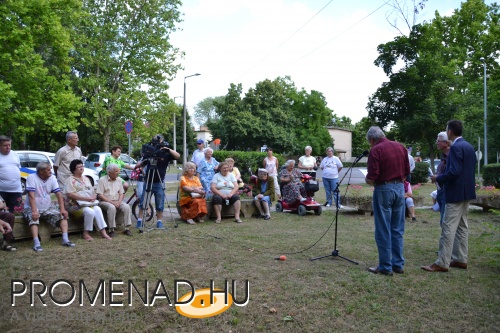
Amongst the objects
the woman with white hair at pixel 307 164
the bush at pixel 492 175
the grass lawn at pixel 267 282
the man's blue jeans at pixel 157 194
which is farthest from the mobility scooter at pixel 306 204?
the bush at pixel 492 175

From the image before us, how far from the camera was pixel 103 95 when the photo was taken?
27.2 m

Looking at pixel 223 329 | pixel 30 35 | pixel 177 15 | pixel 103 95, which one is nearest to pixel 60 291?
pixel 223 329

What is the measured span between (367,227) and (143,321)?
6.42 meters

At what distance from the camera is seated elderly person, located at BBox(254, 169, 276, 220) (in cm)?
1034

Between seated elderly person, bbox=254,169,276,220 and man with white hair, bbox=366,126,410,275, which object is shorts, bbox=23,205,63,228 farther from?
man with white hair, bbox=366,126,410,275

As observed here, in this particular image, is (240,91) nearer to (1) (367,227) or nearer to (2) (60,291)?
(1) (367,227)

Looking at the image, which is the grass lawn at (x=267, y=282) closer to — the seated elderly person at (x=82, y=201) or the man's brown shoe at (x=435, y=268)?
the man's brown shoe at (x=435, y=268)

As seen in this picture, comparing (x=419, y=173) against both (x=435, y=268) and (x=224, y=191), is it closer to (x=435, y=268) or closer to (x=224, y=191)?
(x=224, y=191)

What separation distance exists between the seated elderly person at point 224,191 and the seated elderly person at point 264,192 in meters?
0.66

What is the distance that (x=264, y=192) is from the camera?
431 inches

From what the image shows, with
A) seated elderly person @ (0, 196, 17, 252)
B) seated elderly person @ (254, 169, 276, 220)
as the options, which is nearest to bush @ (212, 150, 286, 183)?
seated elderly person @ (254, 169, 276, 220)

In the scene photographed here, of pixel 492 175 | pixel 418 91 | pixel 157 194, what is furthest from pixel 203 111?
pixel 157 194

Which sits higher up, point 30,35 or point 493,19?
point 493,19

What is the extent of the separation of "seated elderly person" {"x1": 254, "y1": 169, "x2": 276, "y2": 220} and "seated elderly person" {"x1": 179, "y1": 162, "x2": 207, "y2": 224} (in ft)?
5.08
